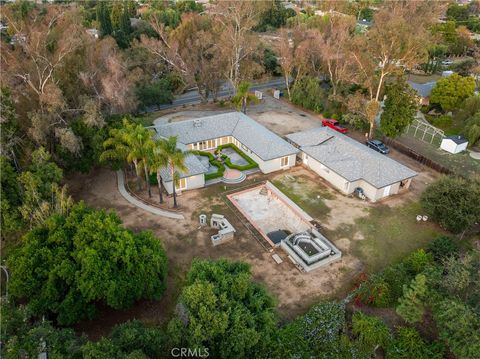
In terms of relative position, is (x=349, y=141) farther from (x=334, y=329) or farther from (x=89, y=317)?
(x=89, y=317)

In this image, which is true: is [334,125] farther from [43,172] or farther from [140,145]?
[43,172]

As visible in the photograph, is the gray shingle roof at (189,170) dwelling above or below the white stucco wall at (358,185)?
above


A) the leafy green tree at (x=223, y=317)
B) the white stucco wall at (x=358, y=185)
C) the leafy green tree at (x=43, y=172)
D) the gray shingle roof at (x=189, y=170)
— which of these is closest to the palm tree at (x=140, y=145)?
the gray shingle roof at (x=189, y=170)

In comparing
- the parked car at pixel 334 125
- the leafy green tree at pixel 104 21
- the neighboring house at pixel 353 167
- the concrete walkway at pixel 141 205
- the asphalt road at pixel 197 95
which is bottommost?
the concrete walkway at pixel 141 205

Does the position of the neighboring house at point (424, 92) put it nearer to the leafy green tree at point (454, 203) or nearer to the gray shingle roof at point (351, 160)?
the gray shingle roof at point (351, 160)

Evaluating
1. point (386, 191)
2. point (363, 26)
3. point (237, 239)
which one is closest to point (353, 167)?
point (386, 191)

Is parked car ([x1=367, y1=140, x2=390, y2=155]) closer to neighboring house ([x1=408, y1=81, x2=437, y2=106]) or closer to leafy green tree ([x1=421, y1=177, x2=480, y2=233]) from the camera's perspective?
leafy green tree ([x1=421, y1=177, x2=480, y2=233])
